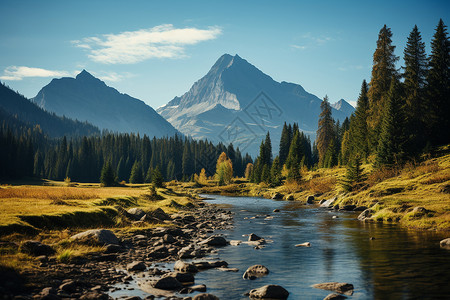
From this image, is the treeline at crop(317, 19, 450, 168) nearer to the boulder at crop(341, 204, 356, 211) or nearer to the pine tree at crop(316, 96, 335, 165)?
the boulder at crop(341, 204, 356, 211)

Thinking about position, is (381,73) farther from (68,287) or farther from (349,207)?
(68,287)

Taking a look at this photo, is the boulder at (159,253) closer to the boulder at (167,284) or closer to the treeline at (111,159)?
the boulder at (167,284)

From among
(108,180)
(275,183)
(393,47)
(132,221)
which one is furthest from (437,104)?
(108,180)

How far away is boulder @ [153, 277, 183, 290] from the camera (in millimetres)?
13727

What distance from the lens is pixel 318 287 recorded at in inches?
568

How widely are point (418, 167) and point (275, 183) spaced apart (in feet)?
181

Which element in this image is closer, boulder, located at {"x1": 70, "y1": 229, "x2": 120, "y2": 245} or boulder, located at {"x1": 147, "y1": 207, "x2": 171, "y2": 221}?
boulder, located at {"x1": 70, "y1": 229, "x2": 120, "y2": 245}

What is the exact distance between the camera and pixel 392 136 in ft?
182

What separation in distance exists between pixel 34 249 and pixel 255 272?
11259mm

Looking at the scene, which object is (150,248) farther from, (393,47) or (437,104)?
(393,47)

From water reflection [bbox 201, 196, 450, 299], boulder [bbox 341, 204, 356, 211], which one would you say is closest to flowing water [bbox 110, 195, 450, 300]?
water reflection [bbox 201, 196, 450, 299]

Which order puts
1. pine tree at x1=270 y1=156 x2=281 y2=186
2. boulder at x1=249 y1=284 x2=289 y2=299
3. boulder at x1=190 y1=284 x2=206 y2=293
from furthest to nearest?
pine tree at x1=270 y1=156 x2=281 y2=186 < boulder at x1=190 y1=284 x2=206 y2=293 < boulder at x1=249 y1=284 x2=289 y2=299

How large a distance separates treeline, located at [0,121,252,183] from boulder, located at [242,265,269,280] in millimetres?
122352

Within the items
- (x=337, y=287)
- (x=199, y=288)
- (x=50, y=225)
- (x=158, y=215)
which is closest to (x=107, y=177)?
(x=158, y=215)
